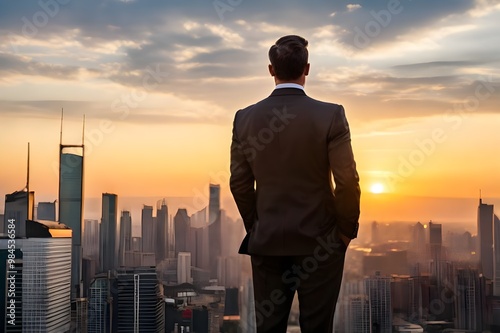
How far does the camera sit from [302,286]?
2.03 meters

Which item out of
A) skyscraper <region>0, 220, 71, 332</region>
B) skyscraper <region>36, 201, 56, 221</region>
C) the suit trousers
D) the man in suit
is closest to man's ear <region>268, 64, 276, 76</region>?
the man in suit

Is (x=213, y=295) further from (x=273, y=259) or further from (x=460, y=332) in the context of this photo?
(x=273, y=259)

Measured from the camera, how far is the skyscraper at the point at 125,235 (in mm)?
8508

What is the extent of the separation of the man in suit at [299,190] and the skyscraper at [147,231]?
6.11 meters

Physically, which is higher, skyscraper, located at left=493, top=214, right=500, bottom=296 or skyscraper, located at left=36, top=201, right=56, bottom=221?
skyscraper, located at left=36, top=201, right=56, bottom=221

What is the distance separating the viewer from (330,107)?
1.98 m

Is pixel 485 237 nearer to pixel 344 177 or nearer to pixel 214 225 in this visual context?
pixel 214 225

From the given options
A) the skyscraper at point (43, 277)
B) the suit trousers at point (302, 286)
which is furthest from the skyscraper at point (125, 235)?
the suit trousers at point (302, 286)

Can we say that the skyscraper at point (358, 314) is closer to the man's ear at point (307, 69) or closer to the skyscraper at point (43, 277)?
the skyscraper at point (43, 277)

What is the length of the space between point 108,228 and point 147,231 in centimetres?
79

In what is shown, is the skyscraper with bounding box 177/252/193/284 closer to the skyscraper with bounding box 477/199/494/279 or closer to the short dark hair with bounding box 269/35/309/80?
the skyscraper with bounding box 477/199/494/279

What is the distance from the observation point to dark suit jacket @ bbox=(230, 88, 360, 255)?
76.7 inches

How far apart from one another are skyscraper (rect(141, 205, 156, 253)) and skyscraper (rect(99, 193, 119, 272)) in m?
0.50

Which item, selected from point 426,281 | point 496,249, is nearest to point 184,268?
point 426,281
